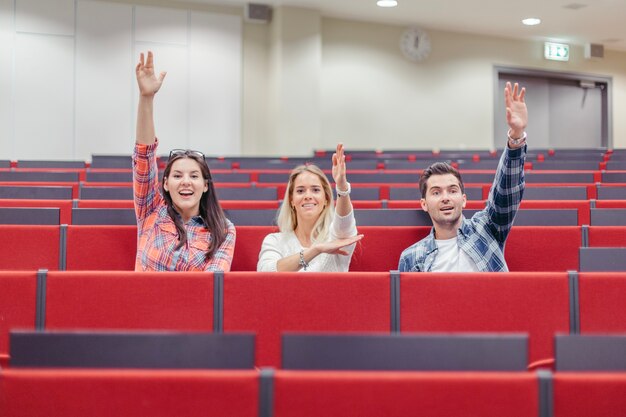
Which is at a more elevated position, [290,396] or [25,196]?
[25,196]

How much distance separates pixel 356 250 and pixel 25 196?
69cm

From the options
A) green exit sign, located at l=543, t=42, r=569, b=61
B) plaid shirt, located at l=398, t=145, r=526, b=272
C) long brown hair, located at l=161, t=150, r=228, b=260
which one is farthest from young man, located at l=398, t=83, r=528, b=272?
green exit sign, located at l=543, t=42, r=569, b=61

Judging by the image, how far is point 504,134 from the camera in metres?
3.20

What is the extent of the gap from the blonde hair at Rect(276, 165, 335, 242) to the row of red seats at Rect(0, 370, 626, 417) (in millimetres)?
395

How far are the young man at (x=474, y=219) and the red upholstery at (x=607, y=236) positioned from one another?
184 mm

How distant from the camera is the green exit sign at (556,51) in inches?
127

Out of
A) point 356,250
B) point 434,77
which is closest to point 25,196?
point 356,250

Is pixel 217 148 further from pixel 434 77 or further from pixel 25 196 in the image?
pixel 25 196

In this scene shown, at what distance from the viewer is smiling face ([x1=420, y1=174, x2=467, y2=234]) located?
71 centimetres

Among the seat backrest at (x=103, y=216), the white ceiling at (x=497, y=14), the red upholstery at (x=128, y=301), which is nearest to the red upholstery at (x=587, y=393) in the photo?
the red upholstery at (x=128, y=301)

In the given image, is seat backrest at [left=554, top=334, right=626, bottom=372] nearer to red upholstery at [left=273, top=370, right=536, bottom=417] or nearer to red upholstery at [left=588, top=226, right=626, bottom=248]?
red upholstery at [left=273, top=370, right=536, bottom=417]

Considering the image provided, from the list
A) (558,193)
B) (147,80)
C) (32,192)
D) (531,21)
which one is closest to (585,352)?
(147,80)

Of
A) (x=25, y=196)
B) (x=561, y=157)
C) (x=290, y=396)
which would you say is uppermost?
(x=561, y=157)

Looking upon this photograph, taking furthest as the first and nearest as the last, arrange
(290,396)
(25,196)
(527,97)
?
(527,97) < (25,196) < (290,396)
